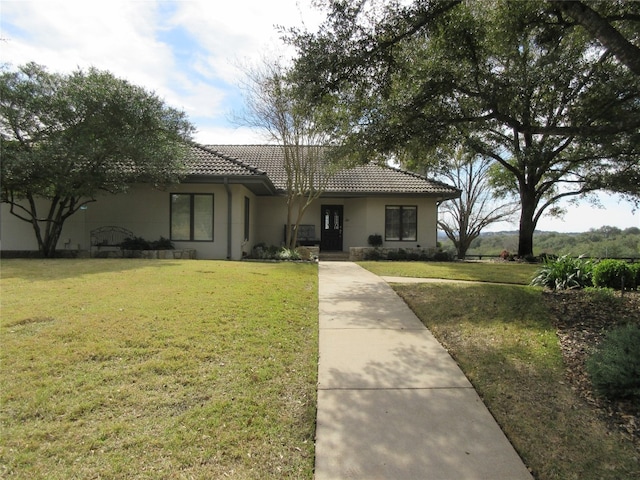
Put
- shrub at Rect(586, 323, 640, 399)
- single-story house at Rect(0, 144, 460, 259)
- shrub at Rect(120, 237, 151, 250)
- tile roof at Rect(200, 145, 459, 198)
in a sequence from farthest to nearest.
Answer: tile roof at Rect(200, 145, 459, 198), single-story house at Rect(0, 144, 460, 259), shrub at Rect(120, 237, 151, 250), shrub at Rect(586, 323, 640, 399)

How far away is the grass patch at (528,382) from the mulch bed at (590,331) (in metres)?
0.10

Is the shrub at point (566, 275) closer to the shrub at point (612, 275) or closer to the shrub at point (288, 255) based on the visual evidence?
the shrub at point (612, 275)

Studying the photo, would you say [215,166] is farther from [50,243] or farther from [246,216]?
[50,243]

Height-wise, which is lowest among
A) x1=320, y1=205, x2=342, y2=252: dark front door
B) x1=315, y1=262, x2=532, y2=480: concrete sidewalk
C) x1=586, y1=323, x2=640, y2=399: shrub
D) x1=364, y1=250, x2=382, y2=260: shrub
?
x1=315, y1=262, x2=532, y2=480: concrete sidewalk

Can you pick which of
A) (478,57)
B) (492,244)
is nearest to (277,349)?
(478,57)

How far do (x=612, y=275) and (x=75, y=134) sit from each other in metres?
14.1

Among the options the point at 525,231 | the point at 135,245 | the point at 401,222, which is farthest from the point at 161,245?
the point at 525,231

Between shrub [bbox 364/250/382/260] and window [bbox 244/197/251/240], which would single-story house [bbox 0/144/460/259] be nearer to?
window [bbox 244/197/251/240]

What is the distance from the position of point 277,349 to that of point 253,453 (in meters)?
1.76

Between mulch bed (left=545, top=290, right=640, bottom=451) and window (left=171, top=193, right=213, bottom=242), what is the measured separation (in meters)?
11.0

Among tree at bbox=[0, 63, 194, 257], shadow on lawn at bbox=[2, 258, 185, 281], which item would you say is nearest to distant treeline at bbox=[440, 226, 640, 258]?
tree at bbox=[0, 63, 194, 257]

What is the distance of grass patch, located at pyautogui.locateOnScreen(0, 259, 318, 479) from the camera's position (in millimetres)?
2428

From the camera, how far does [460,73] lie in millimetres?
8125

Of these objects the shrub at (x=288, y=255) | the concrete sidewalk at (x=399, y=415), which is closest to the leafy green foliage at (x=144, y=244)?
the shrub at (x=288, y=255)
